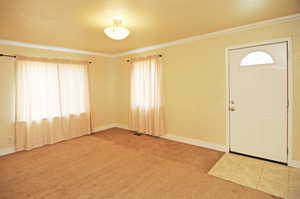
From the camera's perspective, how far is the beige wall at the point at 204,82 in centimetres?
265

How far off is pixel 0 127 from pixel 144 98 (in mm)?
3323

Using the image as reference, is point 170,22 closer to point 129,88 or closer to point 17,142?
point 129,88

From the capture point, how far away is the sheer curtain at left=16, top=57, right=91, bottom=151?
3.67 metres

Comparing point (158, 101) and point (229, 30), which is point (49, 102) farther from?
point (229, 30)

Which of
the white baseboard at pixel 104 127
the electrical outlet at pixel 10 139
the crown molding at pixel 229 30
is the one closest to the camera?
the crown molding at pixel 229 30

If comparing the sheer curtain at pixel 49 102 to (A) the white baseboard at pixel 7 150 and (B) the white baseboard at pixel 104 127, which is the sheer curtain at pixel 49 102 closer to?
(A) the white baseboard at pixel 7 150

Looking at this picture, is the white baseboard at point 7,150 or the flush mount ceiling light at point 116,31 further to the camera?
the white baseboard at point 7,150

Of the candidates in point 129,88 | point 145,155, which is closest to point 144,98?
point 129,88

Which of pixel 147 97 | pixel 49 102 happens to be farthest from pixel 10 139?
pixel 147 97

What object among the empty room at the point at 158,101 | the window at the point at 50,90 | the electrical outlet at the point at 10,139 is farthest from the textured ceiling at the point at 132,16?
the electrical outlet at the point at 10,139

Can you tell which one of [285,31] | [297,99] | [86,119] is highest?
[285,31]

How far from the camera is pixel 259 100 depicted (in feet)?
9.62

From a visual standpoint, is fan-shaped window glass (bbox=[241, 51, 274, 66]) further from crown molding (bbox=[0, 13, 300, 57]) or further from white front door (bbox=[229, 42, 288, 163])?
crown molding (bbox=[0, 13, 300, 57])

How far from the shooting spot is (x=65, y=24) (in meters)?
2.73
